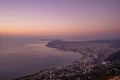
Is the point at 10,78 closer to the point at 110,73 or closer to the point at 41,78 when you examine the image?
the point at 41,78

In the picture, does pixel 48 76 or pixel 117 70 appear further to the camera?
pixel 117 70

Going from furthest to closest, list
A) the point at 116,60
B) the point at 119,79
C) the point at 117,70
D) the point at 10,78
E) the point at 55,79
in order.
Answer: the point at 116,60 → the point at 117,70 → the point at 10,78 → the point at 55,79 → the point at 119,79

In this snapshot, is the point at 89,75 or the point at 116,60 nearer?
the point at 89,75

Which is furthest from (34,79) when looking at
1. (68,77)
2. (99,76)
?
(99,76)

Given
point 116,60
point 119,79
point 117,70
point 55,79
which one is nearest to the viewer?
point 119,79

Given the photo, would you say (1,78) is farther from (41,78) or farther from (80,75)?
(80,75)

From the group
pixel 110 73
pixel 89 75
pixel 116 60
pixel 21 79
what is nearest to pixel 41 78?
pixel 21 79

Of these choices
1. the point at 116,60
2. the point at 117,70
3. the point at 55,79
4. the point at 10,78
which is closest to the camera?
the point at 55,79
